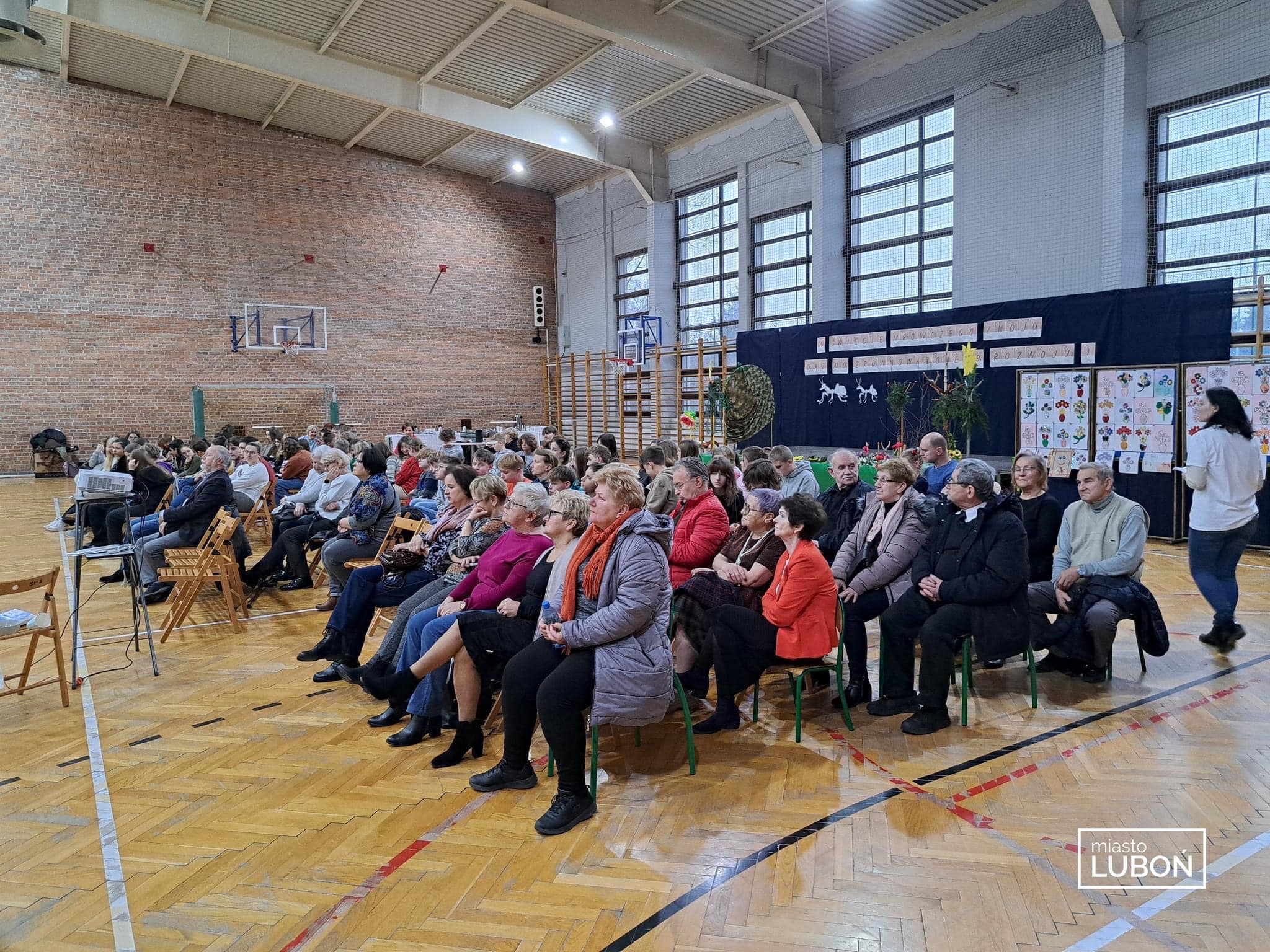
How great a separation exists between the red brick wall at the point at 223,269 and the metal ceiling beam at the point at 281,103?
220 millimetres

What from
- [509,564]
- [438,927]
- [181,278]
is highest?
[181,278]

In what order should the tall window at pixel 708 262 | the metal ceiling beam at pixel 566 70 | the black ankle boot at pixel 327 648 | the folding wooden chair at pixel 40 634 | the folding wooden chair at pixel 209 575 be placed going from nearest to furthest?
the folding wooden chair at pixel 40 634 < the black ankle boot at pixel 327 648 < the folding wooden chair at pixel 209 575 < the metal ceiling beam at pixel 566 70 < the tall window at pixel 708 262

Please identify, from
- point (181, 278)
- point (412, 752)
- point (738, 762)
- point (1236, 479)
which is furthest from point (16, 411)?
point (1236, 479)

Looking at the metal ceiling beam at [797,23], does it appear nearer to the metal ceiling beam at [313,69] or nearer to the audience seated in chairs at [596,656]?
the metal ceiling beam at [313,69]

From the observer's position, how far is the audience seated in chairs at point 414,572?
430cm

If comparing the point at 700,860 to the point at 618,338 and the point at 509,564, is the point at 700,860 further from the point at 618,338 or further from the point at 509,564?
the point at 618,338

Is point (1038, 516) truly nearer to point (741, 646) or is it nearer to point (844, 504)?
point (844, 504)

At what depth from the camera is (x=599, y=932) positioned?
2336mm

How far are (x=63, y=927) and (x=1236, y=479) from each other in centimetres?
564

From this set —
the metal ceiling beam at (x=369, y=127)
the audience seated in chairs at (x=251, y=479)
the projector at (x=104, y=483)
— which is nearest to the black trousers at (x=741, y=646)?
the projector at (x=104, y=483)

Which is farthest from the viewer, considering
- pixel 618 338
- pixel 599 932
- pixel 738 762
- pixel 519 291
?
pixel 519 291

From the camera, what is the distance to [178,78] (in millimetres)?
14289

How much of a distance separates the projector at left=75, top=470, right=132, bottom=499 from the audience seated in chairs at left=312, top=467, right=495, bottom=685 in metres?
1.38

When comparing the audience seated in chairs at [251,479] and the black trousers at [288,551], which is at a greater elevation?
the audience seated in chairs at [251,479]
